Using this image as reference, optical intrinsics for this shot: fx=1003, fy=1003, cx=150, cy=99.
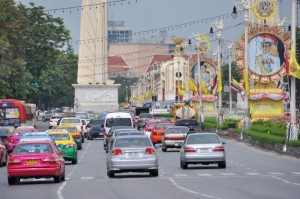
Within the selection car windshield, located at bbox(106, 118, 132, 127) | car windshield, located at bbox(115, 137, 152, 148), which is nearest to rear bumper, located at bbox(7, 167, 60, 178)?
car windshield, located at bbox(115, 137, 152, 148)

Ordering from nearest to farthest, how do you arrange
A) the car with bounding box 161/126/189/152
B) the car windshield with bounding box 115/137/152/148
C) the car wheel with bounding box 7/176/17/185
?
the car wheel with bounding box 7/176/17/185
the car windshield with bounding box 115/137/152/148
the car with bounding box 161/126/189/152

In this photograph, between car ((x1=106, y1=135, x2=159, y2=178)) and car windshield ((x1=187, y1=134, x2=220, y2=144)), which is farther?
car windshield ((x1=187, y1=134, x2=220, y2=144))

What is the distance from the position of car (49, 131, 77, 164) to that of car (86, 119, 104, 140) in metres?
31.6

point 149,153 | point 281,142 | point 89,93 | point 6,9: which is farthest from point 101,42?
point 149,153

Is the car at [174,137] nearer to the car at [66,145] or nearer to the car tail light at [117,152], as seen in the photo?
the car at [66,145]

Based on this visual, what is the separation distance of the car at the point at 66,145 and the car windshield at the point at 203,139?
20.9 feet

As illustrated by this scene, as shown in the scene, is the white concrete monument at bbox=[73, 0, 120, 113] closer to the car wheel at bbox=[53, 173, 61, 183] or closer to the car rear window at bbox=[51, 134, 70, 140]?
the car rear window at bbox=[51, 134, 70, 140]

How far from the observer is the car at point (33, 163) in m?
30.4

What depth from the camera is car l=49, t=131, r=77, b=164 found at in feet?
141

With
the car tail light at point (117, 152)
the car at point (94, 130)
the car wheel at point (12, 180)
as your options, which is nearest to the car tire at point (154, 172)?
the car tail light at point (117, 152)

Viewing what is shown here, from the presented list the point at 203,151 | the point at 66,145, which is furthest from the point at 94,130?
the point at 203,151

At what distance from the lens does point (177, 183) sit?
29938 millimetres

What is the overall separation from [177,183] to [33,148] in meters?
4.67

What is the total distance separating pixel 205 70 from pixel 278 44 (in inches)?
1686
